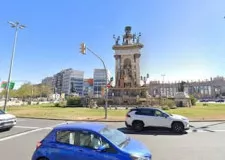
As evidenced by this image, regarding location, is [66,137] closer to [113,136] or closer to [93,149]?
[93,149]

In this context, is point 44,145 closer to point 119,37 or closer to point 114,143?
point 114,143

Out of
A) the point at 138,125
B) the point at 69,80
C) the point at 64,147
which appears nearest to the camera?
the point at 64,147

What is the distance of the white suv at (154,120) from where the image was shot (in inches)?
538

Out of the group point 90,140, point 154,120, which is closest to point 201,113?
point 154,120

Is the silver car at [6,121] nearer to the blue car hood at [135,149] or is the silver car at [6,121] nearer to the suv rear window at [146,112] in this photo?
the suv rear window at [146,112]

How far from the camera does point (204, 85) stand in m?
127

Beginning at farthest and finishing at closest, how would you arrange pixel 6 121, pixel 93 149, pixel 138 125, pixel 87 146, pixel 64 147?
pixel 138 125 → pixel 6 121 → pixel 64 147 → pixel 87 146 → pixel 93 149

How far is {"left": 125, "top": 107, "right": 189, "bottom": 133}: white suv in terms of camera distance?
13.7 metres

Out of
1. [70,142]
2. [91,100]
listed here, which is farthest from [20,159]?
[91,100]

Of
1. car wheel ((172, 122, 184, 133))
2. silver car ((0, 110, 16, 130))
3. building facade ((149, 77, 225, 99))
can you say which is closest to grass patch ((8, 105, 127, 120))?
silver car ((0, 110, 16, 130))

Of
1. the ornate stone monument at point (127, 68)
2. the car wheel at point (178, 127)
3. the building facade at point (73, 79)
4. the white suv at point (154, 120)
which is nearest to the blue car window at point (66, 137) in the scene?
the white suv at point (154, 120)

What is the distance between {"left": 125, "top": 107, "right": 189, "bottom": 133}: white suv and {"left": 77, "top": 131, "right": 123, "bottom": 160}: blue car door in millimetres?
9306

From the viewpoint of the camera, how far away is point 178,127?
1366 centimetres

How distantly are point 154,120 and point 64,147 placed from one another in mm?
9730
